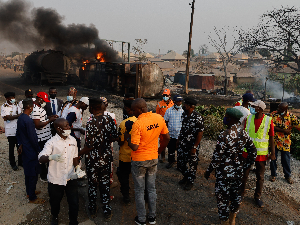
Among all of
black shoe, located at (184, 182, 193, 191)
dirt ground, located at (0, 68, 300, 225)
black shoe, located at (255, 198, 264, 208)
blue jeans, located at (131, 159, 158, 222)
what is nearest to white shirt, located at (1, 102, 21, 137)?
dirt ground, located at (0, 68, 300, 225)

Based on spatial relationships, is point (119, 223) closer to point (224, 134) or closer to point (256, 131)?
point (224, 134)

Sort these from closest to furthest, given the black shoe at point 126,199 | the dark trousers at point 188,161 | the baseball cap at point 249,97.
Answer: the black shoe at point 126,199, the dark trousers at point 188,161, the baseball cap at point 249,97

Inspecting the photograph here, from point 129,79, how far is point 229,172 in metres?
13.7

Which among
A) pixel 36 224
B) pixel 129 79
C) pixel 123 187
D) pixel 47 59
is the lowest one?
pixel 36 224

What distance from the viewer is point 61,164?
11.1 feet

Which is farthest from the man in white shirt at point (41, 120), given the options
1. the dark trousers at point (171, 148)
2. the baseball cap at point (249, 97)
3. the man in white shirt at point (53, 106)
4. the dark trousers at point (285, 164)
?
the dark trousers at point (285, 164)

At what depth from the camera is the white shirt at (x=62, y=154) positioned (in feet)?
10.7

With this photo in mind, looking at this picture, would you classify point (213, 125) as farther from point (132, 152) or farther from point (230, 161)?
point (132, 152)

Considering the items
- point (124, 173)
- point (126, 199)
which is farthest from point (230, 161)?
point (126, 199)

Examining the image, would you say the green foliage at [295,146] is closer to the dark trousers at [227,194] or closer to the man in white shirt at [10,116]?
the dark trousers at [227,194]

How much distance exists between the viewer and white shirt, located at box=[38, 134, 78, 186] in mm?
3266

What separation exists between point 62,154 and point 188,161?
276 centimetres

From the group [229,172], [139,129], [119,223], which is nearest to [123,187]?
[119,223]

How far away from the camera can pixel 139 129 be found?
3.52 m
